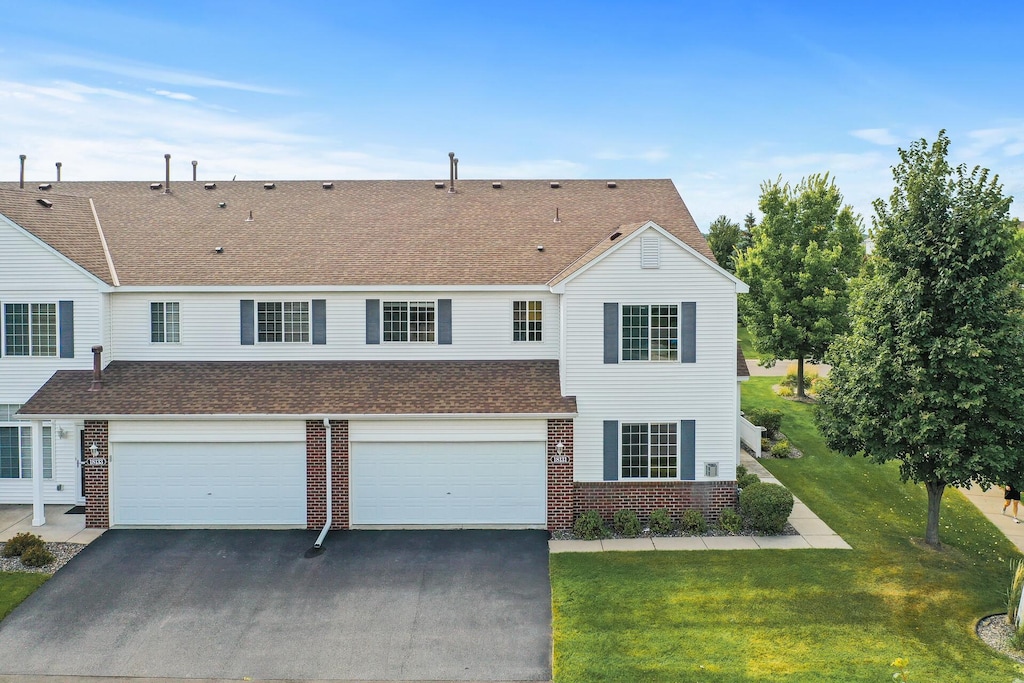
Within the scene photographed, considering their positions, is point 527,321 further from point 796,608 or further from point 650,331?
point 796,608

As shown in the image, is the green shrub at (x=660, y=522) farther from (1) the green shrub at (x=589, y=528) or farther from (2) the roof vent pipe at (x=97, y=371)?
(2) the roof vent pipe at (x=97, y=371)

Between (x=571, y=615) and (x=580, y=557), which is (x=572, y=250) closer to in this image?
(x=580, y=557)

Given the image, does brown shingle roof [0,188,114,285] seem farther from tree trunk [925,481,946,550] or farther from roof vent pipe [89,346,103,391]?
tree trunk [925,481,946,550]

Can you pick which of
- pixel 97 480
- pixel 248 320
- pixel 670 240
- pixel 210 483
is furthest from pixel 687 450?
pixel 97 480

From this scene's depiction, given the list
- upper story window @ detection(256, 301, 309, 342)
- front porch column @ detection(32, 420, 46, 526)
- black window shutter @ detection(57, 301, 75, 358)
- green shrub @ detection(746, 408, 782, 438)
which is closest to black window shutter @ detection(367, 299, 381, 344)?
upper story window @ detection(256, 301, 309, 342)

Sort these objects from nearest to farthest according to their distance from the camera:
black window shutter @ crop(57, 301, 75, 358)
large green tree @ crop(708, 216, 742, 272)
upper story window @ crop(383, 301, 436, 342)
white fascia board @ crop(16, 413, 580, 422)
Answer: white fascia board @ crop(16, 413, 580, 422)
black window shutter @ crop(57, 301, 75, 358)
upper story window @ crop(383, 301, 436, 342)
large green tree @ crop(708, 216, 742, 272)
